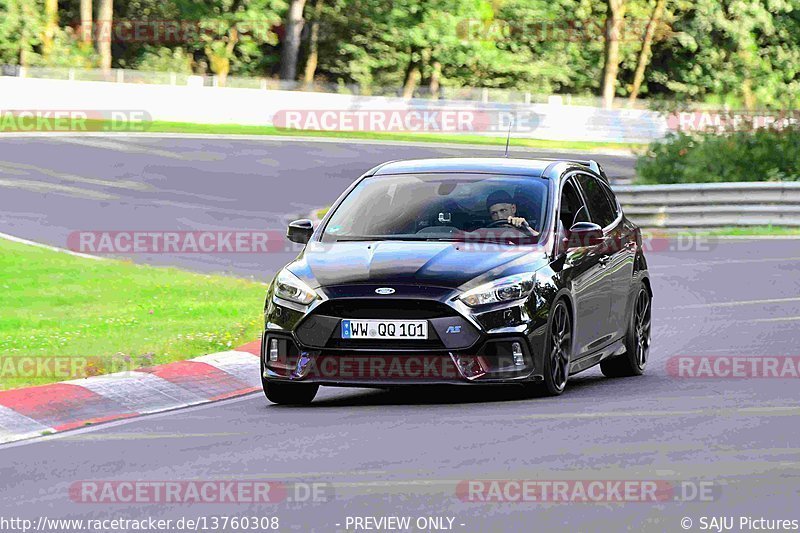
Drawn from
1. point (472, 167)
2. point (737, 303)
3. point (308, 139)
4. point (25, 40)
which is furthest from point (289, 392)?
point (25, 40)

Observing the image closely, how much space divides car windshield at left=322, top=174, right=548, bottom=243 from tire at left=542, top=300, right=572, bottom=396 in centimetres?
58

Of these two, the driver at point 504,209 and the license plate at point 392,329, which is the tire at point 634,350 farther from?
the license plate at point 392,329

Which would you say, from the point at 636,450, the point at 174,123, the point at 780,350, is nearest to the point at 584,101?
the point at 174,123

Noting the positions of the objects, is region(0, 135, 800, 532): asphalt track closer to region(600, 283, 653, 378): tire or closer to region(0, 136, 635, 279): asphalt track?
region(600, 283, 653, 378): tire

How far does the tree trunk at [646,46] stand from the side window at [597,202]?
6242 cm

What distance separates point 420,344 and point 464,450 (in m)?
1.71

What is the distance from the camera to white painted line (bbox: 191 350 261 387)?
12250 millimetres

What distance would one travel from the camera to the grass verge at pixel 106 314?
41.0ft

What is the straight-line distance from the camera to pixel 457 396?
11.2 metres

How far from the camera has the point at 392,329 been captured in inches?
408

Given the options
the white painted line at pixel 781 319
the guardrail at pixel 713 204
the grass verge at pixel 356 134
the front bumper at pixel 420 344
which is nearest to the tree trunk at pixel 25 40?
the grass verge at pixel 356 134

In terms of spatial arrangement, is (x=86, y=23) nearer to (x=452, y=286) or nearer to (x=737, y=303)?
(x=737, y=303)

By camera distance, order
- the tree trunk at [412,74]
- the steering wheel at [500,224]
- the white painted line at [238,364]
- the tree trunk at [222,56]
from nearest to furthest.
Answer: the steering wheel at [500,224] → the white painted line at [238,364] → the tree trunk at [222,56] → the tree trunk at [412,74]

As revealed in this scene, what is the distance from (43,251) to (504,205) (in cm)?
1032
